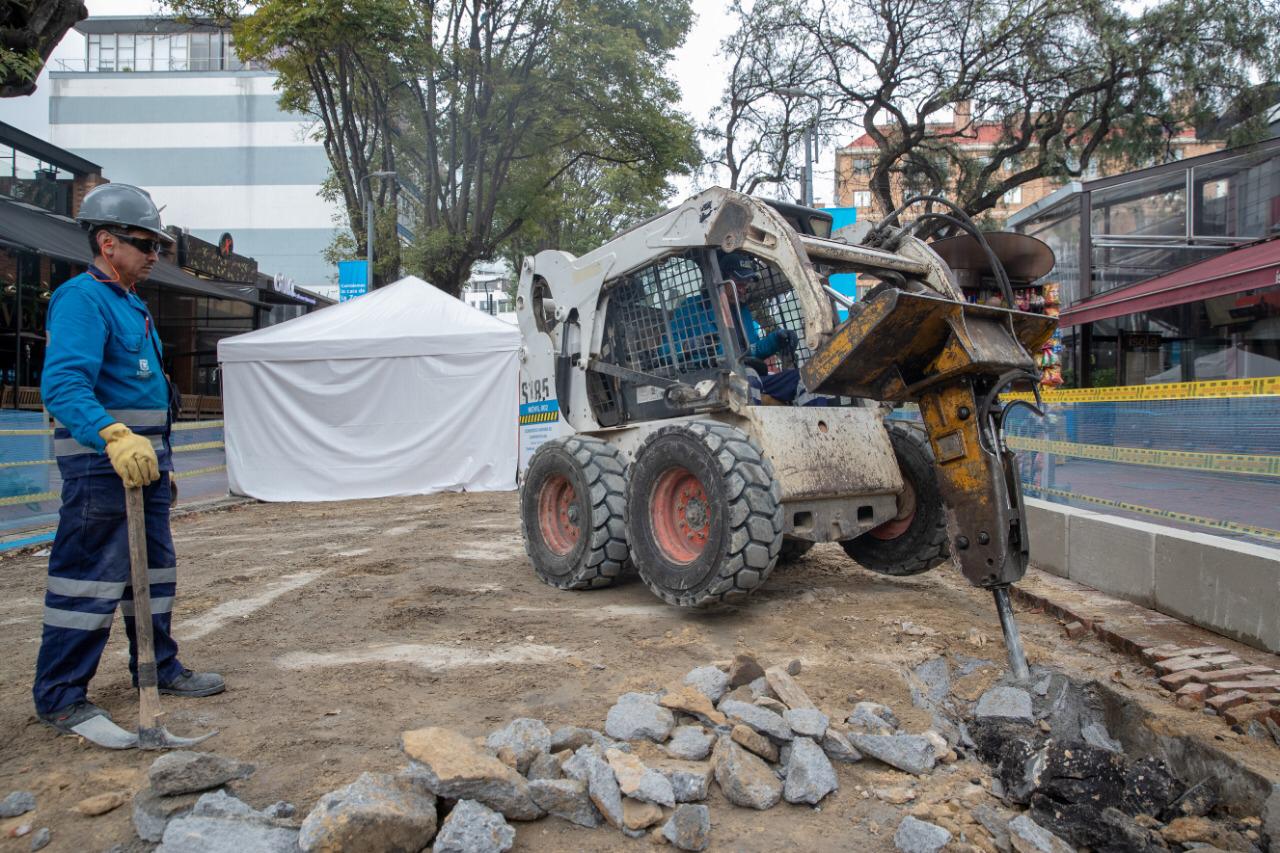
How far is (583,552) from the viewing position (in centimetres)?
520

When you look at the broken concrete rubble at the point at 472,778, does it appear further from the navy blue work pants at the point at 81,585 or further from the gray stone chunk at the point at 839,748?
the navy blue work pants at the point at 81,585

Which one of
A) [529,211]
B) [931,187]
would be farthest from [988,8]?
[529,211]

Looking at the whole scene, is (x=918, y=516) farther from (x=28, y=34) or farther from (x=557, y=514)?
(x=28, y=34)

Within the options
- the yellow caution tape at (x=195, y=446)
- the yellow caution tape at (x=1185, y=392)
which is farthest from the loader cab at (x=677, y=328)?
the yellow caution tape at (x=195, y=446)

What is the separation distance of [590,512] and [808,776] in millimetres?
2594

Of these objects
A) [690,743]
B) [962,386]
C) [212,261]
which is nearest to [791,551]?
[962,386]

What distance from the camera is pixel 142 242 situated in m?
3.36

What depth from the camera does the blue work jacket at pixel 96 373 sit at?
3035 mm

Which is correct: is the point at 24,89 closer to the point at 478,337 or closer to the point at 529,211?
the point at 478,337

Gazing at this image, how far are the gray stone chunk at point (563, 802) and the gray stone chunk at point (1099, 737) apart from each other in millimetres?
2040

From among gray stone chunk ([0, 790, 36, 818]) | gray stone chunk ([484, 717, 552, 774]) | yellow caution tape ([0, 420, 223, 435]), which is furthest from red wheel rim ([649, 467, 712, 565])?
yellow caution tape ([0, 420, 223, 435])

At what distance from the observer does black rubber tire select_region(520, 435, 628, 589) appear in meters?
5.11

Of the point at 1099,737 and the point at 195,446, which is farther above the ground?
the point at 195,446

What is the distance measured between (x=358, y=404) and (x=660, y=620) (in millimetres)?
8238
